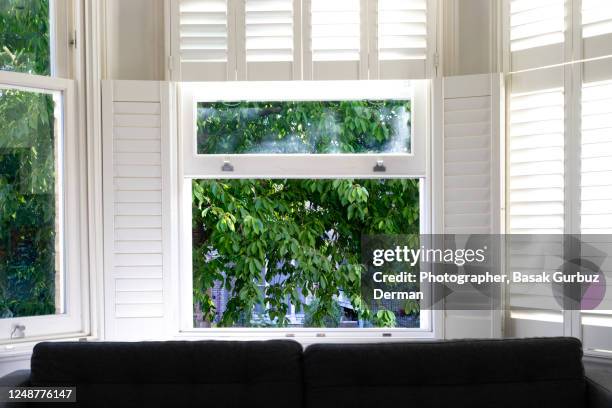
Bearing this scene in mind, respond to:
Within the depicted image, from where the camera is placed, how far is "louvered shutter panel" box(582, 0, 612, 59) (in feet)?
8.40

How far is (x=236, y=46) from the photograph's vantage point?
9.74ft

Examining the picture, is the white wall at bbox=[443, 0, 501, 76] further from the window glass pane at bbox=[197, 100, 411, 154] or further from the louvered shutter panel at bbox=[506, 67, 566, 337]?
the window glass pane at bbox=[197, 100, 411, 154]

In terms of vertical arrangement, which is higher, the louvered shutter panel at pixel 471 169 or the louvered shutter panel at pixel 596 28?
the louvered shutter panel at pixel 596 28

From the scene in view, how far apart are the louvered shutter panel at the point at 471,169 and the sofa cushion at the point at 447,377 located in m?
0.71

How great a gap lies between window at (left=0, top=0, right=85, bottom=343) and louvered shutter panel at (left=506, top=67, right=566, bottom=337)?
185 cm

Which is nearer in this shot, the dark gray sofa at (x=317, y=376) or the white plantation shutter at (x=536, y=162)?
the dark gray sofa at (x=317, y=376)

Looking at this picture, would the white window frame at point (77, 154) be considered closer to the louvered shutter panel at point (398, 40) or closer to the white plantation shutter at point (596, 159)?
the louvered shutter panel at point (398, 40)

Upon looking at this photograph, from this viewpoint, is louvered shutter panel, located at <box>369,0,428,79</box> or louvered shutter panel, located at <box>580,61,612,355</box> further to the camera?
louvered shutter panel, located at <box>369,0,428,79</box>

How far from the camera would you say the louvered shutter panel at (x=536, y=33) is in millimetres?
2703

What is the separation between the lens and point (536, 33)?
2.77 m

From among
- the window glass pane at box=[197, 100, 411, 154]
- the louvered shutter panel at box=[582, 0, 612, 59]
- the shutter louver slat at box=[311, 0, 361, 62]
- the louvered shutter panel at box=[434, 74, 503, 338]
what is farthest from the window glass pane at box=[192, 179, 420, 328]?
the louvered shutter panel at box=[582, 0, 612, 59]

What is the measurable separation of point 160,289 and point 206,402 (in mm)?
944

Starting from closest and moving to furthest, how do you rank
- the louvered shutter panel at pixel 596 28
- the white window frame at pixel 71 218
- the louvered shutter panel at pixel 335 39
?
the louvered shutter panel at pixel 596 28 < the white window frame at pixel 71 218 < the louvered shutter panel at pixel 335 39

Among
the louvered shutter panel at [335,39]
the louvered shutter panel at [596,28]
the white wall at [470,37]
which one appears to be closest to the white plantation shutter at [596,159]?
the louvered shutter panel at [596,28]
